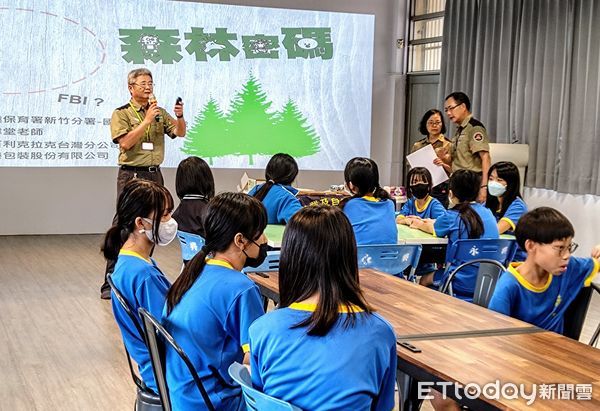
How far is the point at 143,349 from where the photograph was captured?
2631mm

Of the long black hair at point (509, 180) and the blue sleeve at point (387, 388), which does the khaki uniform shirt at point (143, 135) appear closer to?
the long black hair at point (509, 180)

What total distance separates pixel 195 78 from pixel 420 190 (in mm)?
4191

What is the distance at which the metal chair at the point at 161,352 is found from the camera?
210cm

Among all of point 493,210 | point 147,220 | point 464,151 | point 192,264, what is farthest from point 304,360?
point 464,151

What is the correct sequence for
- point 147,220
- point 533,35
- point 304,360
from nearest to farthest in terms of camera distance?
point 304,360 < point 147,220 < point 533,35

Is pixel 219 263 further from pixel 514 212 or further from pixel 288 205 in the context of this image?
pixel 514 212

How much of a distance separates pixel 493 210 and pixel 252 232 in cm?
292

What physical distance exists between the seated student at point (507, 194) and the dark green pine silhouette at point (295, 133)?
423 centimetres

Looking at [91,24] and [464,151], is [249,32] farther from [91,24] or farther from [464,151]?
[464,151]

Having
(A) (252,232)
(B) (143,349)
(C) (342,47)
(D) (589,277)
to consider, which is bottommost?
(B) (143,349)

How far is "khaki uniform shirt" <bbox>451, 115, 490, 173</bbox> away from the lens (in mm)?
6660

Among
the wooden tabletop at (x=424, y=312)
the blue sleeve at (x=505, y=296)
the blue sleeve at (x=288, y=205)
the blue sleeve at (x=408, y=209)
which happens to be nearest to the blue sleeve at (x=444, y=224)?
the blue sleeve at (x=408, y=209)

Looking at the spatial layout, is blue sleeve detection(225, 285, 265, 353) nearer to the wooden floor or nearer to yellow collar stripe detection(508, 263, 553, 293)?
yellow collar stripe detection(508, 263, 553, 293)

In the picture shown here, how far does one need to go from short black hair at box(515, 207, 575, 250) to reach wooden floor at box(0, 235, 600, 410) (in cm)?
190
